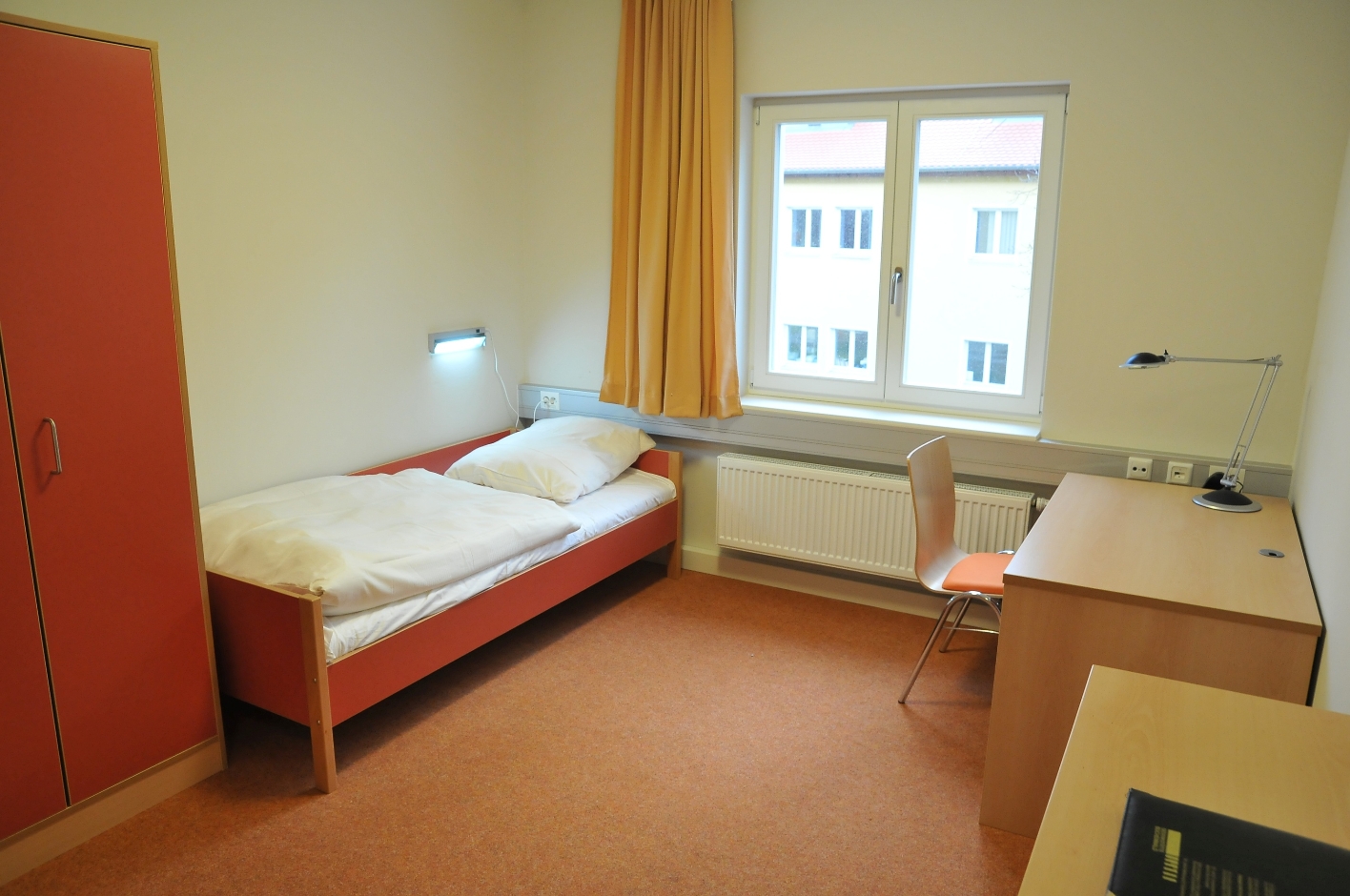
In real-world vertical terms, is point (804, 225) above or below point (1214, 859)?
above

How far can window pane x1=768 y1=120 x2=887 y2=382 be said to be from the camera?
3.53 meters

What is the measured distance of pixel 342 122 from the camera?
3236mm

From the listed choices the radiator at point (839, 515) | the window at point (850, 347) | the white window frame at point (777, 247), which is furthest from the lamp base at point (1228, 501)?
the window at point (850, 347)

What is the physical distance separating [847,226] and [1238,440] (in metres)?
1.56

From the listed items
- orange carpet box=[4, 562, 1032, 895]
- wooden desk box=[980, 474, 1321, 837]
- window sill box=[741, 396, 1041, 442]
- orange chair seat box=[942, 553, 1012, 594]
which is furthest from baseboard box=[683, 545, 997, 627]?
wooden desk box=[980, 474, 1321, 837]

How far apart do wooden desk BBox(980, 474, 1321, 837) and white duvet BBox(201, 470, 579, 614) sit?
1.50 m

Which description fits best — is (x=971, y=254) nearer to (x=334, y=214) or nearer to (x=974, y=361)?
(x=974, y=361)

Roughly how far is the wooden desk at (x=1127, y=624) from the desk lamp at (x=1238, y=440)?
0.21m

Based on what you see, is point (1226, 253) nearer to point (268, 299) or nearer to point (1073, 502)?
point (1073, 502)

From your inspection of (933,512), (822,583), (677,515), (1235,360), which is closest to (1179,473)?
(1235,360)

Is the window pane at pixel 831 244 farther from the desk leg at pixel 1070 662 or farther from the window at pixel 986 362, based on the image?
the desk leg at pixel 1070 662

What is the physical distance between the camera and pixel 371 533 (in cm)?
273

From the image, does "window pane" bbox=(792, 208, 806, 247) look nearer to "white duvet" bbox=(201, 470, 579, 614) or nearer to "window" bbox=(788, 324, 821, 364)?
"window" bbox=(788, 324, 821, 364)

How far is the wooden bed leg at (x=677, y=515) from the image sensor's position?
385 centimetres
